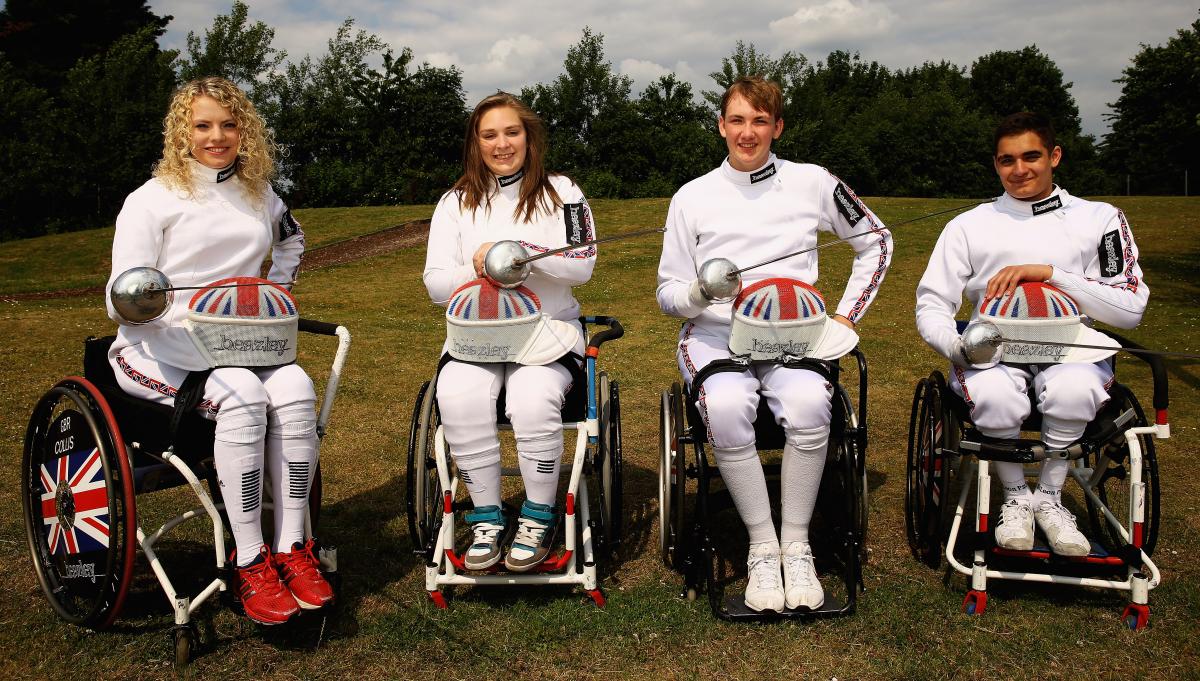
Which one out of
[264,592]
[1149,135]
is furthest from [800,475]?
[1149,135]

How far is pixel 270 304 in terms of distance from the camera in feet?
9.87

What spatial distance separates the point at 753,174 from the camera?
349 centimetres

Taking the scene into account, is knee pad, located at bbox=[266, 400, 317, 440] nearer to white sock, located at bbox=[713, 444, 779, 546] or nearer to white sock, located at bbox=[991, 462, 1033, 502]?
white sock, located at bbox=[713, 444, 779, 546]

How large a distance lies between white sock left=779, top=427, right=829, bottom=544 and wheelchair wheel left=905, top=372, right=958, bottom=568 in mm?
503

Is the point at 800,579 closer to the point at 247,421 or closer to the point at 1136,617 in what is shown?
the point at 1136,617

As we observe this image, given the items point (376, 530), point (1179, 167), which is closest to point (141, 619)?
point (376, 530)

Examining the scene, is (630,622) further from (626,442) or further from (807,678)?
(626,442)

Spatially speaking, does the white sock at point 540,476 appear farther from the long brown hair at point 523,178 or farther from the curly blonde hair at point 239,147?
the curly blonde hair at point 239,147

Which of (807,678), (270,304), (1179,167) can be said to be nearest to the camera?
(807,678)

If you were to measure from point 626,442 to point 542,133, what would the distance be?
2356mm

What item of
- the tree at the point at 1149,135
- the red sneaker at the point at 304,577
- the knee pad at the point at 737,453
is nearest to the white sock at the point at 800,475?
the knee pad at the point at 737,453

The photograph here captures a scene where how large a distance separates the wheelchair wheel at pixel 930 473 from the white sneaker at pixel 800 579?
0.58m

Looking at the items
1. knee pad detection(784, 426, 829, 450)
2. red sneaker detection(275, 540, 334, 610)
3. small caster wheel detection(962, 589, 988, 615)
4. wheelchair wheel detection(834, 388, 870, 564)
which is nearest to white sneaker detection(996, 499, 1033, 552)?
small caster wheel detection(962, 589, 988, 615)

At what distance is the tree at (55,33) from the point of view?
1238 inches
